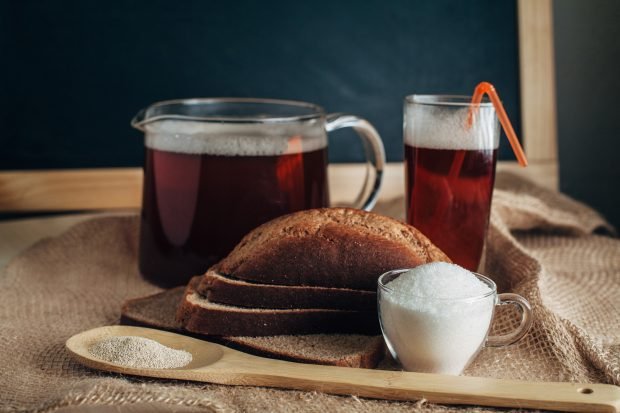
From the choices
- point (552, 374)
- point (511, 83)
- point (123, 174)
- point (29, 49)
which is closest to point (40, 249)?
point (123, 174)

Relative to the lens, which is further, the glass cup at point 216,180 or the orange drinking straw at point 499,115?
the glass cup at point 216,180

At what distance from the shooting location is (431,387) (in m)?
0.88

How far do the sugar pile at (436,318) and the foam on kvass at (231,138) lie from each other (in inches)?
15.4

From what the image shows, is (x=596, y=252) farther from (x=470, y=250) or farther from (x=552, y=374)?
(x=552, y=374)

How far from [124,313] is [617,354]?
669 mm

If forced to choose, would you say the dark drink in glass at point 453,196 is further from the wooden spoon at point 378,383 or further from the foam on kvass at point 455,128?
the wooden spoon at point 378,383

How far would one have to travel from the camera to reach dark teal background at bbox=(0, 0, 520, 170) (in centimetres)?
176

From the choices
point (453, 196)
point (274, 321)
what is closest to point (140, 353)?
point (274, 321)

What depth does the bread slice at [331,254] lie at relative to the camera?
A: 1.04 m

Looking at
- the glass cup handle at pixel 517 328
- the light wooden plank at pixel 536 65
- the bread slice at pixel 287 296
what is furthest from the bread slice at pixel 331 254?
the light wooden plank at pixel 536 65

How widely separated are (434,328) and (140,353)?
0.35 meters

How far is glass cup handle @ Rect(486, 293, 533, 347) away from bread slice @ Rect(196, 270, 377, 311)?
0.53ft

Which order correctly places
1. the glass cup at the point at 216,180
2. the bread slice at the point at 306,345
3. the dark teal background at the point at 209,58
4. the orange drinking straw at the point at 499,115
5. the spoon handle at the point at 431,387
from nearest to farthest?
the spoon handle at the point at 431,387, the bread slice at the point at 306,345, the orange drinking straw at the point at 499,115, the glass cup at the point at 216,180, the dark teal background at the point at 209,58

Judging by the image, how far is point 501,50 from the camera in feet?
5.90
